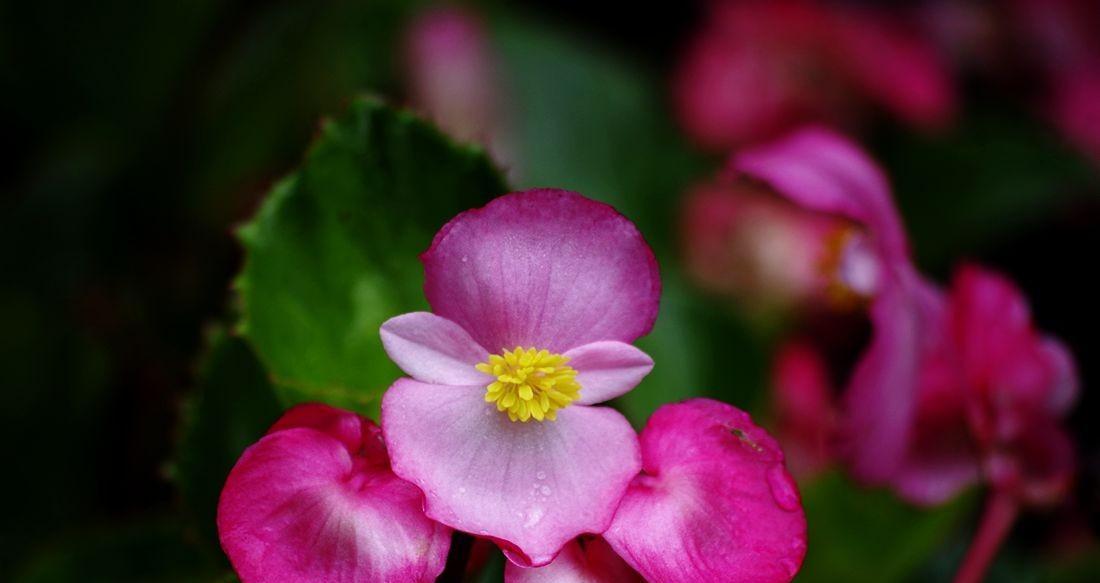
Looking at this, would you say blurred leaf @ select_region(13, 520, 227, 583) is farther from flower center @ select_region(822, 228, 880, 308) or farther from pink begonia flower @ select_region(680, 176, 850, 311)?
pink begonia flower @ select_region(680, 176, 850, 311)

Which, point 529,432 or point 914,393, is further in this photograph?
point 914,393

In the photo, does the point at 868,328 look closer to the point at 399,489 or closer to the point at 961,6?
the point at 399,489

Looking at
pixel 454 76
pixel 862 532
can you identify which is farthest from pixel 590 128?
pixel 862 532

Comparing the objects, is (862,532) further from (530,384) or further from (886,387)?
(530,384)

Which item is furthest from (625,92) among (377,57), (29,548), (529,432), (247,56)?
(529,432)

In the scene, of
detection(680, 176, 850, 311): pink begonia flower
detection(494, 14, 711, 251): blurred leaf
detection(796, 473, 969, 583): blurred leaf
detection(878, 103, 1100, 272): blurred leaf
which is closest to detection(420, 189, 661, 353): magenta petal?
detection(796, 473, 969, 583): blurred leaf

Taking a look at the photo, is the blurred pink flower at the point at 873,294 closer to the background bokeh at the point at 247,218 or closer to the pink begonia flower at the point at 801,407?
the background bokeh at the point at 247,218
